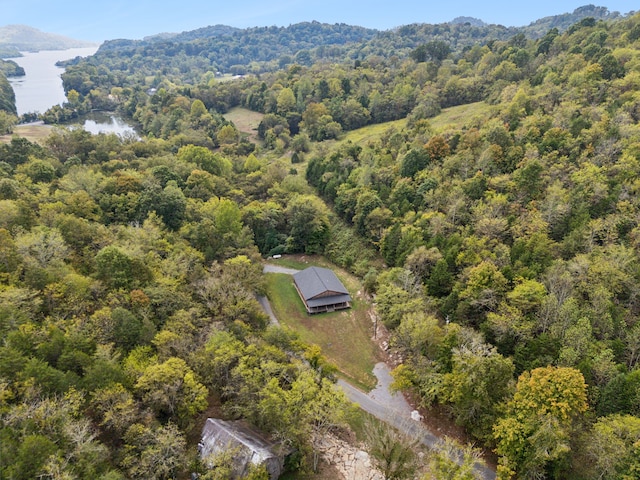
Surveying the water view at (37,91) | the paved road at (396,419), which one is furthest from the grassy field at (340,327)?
the water view at (37,91)

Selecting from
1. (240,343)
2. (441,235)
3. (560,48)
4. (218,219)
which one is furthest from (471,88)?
(240,343)

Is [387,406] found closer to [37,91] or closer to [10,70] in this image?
[37,91]

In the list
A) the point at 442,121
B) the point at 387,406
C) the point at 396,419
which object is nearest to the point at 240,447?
the point at 396,419

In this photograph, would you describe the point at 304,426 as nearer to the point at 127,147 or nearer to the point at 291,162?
the point at 127,147

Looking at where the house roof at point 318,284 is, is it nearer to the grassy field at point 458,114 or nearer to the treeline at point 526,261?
the treeline at point 526,261

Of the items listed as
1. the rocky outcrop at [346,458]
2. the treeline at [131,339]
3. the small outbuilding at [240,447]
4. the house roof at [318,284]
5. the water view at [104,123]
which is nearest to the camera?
the treeline at [131,339]

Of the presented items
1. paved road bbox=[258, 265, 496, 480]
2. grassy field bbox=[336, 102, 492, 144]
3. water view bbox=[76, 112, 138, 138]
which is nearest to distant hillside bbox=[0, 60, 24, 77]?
water view bbox=[76, 112, 138, 138]

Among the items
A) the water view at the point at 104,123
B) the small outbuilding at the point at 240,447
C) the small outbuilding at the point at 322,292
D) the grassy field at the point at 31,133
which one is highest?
the grassy field at the point at 31,133
